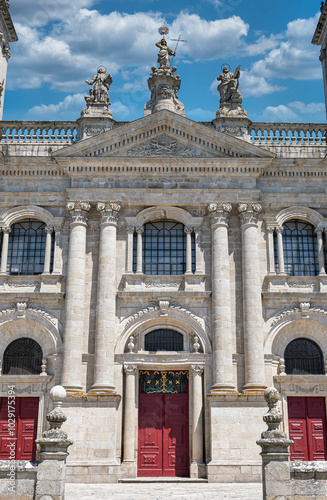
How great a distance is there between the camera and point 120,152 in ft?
90.2

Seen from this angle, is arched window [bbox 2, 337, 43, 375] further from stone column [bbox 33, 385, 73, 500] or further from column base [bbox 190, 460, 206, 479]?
stone column [bbox 33, 385, 73, 500]

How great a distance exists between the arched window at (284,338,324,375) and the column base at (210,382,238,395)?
109 inches

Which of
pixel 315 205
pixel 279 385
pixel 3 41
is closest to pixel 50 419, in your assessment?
pixel 279 385

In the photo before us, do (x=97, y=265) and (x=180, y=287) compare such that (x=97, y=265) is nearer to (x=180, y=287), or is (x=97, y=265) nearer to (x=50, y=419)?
(x=180, y=287)

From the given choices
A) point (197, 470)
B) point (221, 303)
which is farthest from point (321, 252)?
point (197, 470)

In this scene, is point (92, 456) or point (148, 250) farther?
point (148, 250)

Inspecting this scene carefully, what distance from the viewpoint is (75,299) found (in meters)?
25.3

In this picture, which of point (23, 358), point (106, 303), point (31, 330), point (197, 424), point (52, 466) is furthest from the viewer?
point (31, 330)

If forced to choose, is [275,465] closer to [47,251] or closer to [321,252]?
[321,252]

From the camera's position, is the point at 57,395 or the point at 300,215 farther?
the point at 300,215

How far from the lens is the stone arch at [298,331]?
25562mm

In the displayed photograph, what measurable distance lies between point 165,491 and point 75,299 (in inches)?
332

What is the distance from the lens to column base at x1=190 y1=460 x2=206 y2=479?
77.2 ft

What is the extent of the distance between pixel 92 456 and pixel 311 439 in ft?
27.8
